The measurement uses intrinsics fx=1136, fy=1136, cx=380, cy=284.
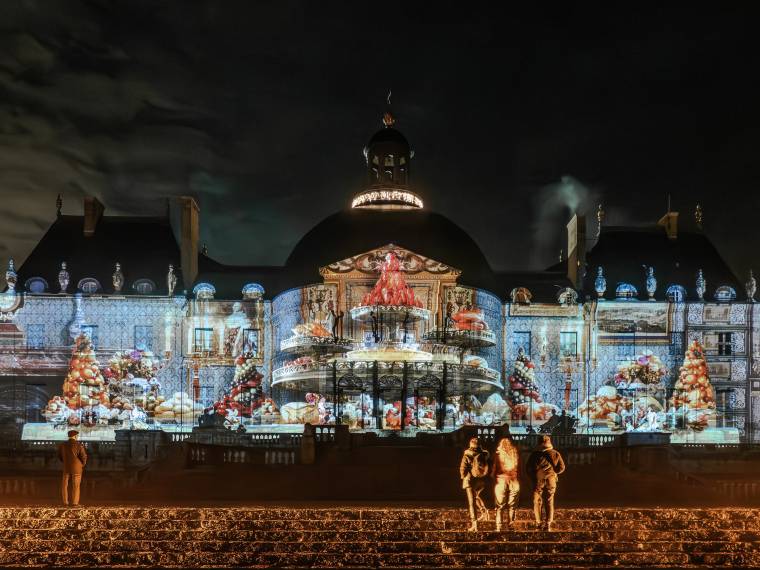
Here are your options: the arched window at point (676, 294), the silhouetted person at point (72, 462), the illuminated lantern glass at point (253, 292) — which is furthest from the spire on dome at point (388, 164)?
the silhouetted person at point (72, 462)

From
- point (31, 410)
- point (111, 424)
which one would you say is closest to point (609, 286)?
point (111, 424)

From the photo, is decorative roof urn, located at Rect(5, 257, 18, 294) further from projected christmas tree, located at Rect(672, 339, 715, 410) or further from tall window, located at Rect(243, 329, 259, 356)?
projected christmas tree, located at Rect(672, 339, 715, 410)

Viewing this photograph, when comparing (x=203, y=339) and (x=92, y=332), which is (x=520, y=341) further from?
(x=92, y=332)

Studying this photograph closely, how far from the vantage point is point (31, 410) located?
196 feet

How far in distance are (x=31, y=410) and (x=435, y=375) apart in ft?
74.5

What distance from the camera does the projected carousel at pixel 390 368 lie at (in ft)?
163

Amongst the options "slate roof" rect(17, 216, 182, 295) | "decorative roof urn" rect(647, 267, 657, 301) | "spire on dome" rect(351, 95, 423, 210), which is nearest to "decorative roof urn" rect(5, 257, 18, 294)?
"slate roof" rect(17, 216, 182, 295)

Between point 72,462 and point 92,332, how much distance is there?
3821cm

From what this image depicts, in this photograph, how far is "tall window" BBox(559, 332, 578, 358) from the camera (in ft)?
203

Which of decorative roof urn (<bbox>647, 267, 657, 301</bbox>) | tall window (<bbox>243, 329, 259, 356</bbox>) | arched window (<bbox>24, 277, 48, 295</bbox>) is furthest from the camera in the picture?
decorative roof urn (<bbox>647, 267, 657, 301</bbox>)

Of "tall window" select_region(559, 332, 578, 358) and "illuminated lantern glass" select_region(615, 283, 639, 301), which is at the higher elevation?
"illuminated lantern glass" select_region(615, 283, 639, 301)

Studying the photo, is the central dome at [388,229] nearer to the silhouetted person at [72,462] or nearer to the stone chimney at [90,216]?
the stone chimney at [90,216]

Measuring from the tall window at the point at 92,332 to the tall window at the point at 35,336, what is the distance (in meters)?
2.25

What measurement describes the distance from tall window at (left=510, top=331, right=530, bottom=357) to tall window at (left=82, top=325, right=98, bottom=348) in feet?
73.5
